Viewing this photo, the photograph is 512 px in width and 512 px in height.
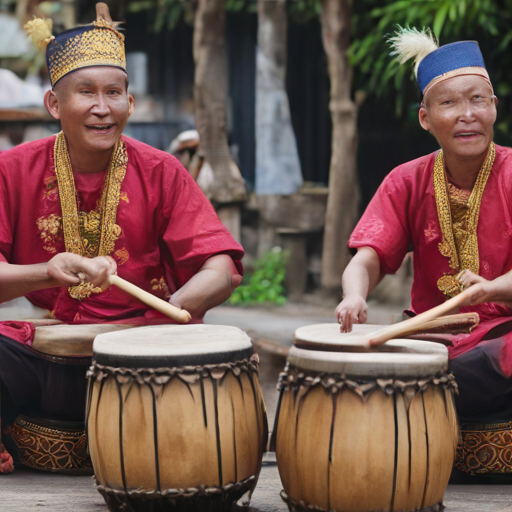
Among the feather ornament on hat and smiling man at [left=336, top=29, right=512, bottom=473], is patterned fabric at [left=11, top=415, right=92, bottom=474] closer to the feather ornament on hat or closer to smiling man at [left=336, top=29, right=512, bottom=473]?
smiling man at [left=336, top=29, right=512, bottom=473]

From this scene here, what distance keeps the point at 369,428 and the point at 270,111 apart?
588 cm

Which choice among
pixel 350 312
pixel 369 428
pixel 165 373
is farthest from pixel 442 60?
pixel 165 373

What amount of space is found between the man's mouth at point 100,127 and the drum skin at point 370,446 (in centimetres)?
141

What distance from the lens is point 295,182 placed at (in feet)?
26.9

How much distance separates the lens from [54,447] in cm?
327

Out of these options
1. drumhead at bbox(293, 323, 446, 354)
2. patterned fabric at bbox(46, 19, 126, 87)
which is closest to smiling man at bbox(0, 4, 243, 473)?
patterned fabric at bbox(46, 19, 126, 87)

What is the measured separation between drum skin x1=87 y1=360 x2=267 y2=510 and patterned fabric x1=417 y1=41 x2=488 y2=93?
4.82ft

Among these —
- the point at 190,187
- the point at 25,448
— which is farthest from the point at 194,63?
the point at 25,448

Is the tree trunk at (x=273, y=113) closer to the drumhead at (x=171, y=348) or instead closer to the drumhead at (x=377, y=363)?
the drumhead at (x=171, y=348)

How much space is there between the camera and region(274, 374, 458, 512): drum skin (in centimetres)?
245

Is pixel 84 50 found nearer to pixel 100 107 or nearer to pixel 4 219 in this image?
pixel 100 107

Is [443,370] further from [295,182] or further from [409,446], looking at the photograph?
[295,182]

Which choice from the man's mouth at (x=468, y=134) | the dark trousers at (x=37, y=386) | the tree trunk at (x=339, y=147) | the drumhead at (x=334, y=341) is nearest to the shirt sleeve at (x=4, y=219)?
the dark trousers at (x=37, y=386)

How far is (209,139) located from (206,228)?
4.78 metres
